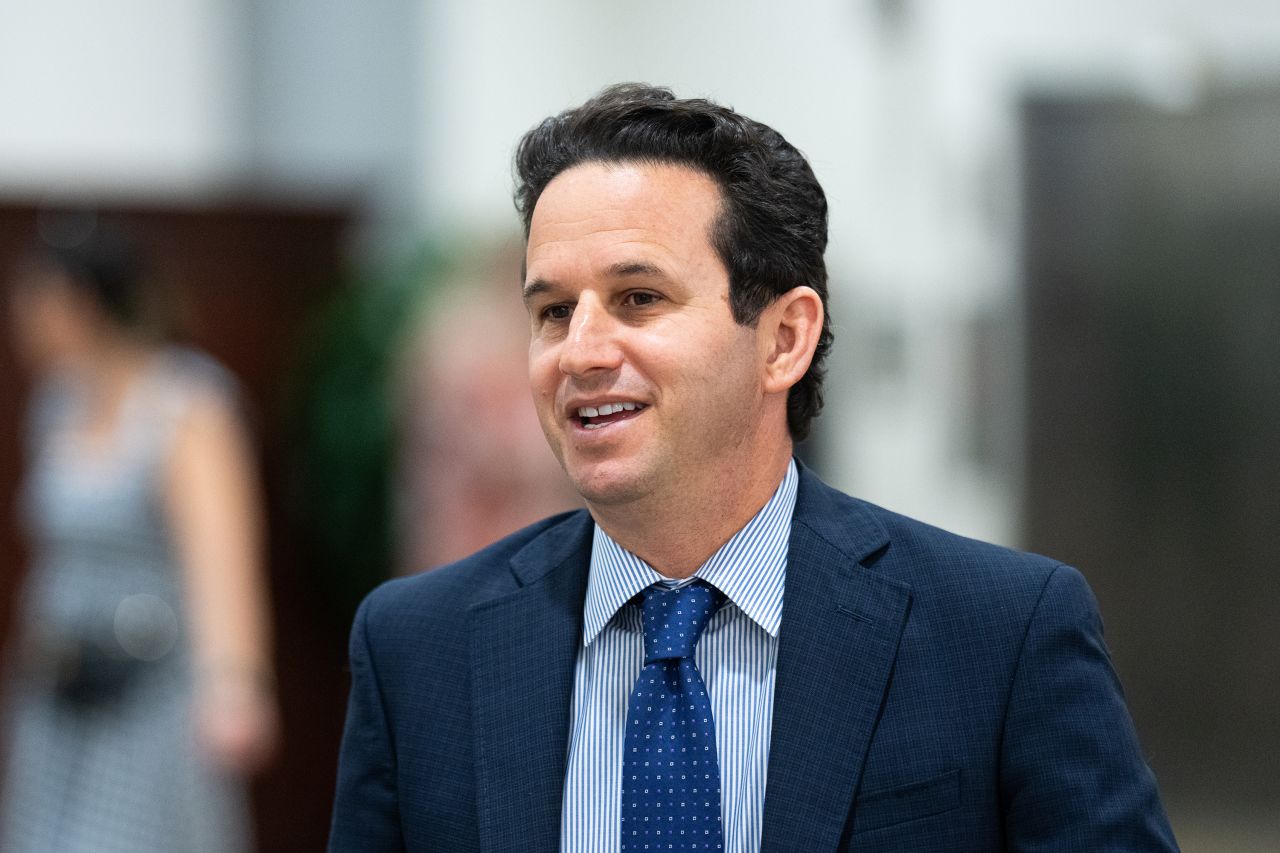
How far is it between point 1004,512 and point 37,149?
4218 millimetres

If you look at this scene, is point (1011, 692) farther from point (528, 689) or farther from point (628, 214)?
point (628, 214)

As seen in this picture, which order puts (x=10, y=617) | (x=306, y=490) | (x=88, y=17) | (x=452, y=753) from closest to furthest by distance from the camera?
(x=452, y=753) → (x=10, y=617) → (x=306, y=490) → (x=88, y=17)

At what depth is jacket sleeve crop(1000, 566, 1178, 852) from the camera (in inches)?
62.4

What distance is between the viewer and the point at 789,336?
6.01 ft

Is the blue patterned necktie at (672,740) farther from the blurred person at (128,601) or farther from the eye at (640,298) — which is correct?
the blurred person at (128,601)

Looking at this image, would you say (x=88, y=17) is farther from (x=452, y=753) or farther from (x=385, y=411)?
(x=452, y=753)

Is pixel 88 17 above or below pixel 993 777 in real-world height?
above

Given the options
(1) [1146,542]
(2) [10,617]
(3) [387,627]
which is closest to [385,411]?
(2) [10,617]

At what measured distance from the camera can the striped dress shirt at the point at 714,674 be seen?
170 centimetres

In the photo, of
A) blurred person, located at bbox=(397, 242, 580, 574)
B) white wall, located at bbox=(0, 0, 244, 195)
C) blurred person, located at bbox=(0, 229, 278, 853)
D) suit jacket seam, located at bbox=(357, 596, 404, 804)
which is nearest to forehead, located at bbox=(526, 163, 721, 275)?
suit jacket seam, located at bbox=(357, 596, 404, 804)

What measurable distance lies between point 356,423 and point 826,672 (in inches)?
187

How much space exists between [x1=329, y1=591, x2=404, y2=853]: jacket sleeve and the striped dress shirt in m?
0.21

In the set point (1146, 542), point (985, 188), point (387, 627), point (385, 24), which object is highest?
point (385, 24)

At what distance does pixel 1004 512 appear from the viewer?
15.5ft
